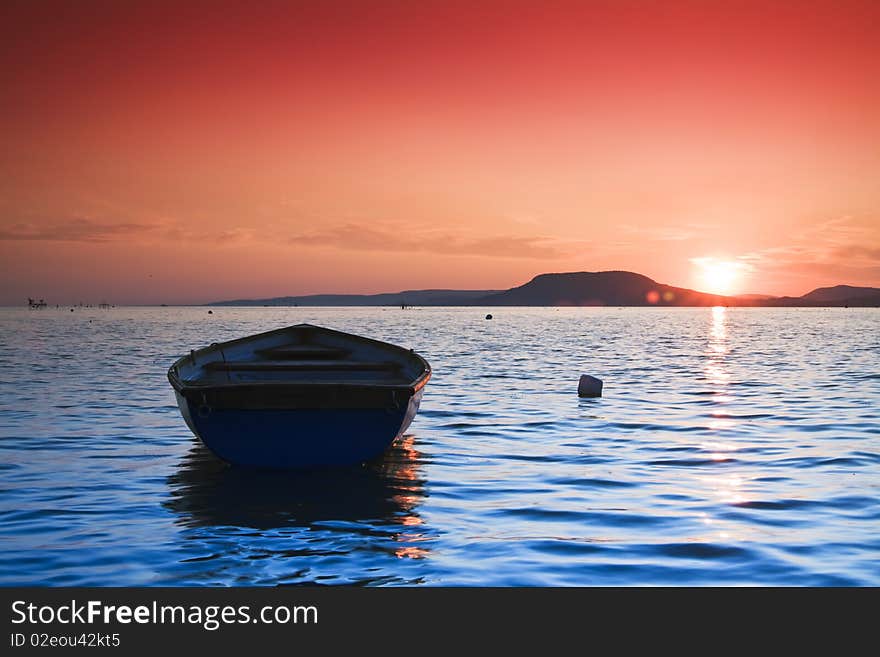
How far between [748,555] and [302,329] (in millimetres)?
14265

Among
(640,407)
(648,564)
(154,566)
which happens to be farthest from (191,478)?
(640,407)

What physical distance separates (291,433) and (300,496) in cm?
133

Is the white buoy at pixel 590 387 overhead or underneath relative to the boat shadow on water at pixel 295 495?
overhead

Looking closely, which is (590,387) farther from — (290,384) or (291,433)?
(290,384)

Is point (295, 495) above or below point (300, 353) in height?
below

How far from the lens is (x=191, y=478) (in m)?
14.8

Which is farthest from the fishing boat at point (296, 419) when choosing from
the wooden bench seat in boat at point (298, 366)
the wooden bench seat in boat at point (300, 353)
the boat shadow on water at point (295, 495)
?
the wooden bench seat in boat at point (300, 353)

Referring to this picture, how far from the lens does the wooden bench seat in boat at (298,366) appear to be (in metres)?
19.2

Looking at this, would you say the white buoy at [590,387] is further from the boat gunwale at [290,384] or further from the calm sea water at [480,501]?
the boat gunwale at [290,384]

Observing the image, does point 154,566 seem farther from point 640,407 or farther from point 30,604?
point 640,407

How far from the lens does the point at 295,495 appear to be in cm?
1323

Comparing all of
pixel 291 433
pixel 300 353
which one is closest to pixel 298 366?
pixel 300 353

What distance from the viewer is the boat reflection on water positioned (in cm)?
1178

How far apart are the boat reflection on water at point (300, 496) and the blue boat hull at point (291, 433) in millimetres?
369
